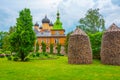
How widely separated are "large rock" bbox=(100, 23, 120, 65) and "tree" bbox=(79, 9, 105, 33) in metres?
25.1

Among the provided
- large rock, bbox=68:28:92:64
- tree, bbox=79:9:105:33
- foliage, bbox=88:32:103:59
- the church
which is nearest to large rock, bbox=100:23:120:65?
large rock, bbox=68:28:92:64

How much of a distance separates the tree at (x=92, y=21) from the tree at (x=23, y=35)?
2166 cm

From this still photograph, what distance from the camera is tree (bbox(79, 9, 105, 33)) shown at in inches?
2020

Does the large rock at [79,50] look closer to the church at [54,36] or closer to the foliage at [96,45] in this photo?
the foliage at [96,45]

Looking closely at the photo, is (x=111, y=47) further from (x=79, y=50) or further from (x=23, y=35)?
(x=23, y=35)

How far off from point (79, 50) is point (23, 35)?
9577 mm

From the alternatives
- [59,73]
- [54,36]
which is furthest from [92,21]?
[59,73]

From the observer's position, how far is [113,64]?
25.2 metres

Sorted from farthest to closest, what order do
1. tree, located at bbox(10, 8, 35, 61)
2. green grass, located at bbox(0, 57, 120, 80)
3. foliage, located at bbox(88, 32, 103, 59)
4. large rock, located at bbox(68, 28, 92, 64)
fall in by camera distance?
tree, located at bbox(10, 8, 35, 61) < foliage, located at bbox(88, 32, 103, 59) < large rock, located at bbox(68, 28, 92, 64) < green grass, located at bbox(0, 57, 120, 80)

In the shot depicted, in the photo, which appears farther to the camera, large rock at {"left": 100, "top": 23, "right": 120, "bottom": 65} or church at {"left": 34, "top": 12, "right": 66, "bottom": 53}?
church at {"left": 34, "top": 12, "right": 66, "bottom": 53}

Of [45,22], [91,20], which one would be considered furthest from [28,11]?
[45,22]

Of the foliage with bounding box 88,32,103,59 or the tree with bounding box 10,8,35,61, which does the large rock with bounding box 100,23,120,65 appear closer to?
the foliage with bounding box 88,32,103,59

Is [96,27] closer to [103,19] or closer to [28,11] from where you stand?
[103,19]

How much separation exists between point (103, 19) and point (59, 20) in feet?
55.6
